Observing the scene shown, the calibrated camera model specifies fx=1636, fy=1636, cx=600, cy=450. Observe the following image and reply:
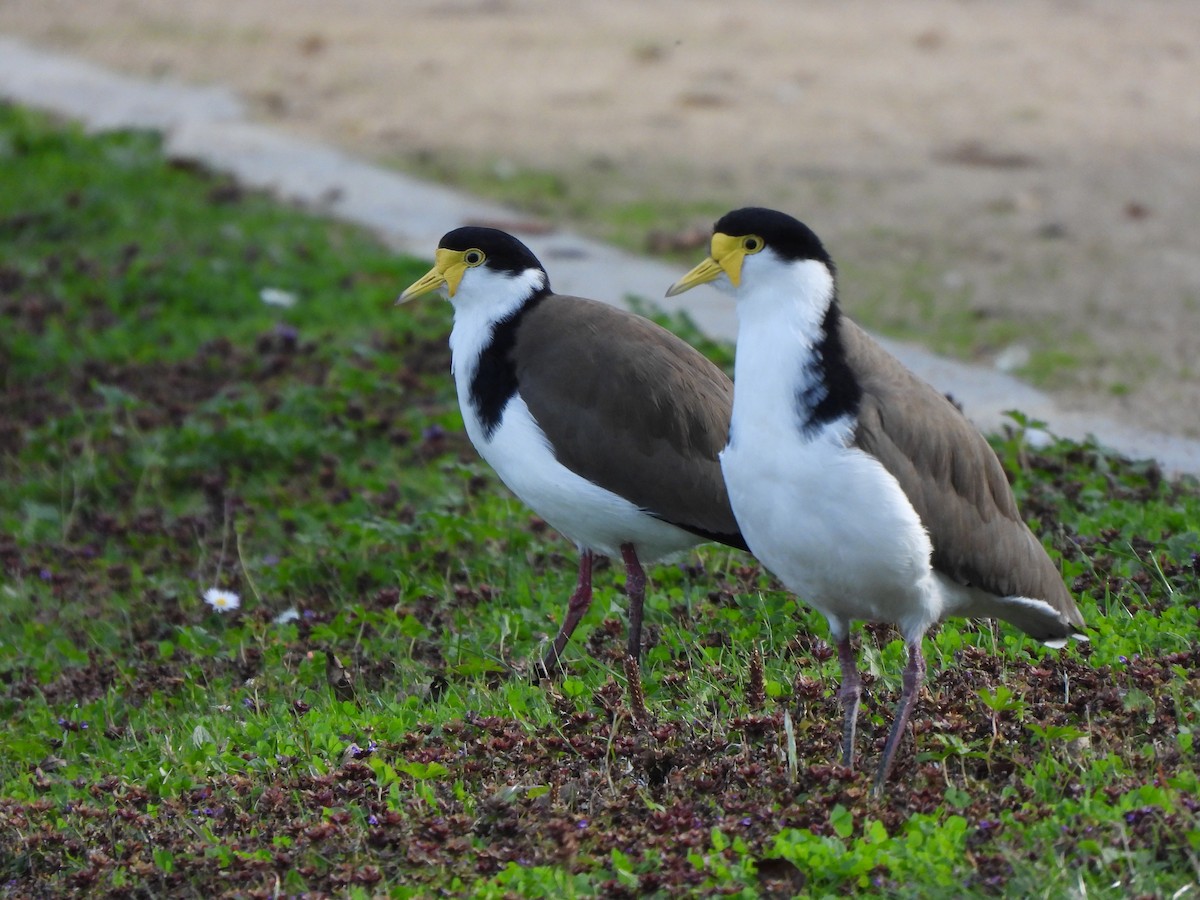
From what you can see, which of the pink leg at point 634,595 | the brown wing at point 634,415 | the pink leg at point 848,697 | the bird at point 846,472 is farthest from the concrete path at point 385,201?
the pink leg at point 848,697

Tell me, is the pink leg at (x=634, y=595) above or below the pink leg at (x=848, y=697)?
below

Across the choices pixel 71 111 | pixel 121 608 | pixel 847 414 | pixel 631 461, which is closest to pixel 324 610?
pixel 121 608

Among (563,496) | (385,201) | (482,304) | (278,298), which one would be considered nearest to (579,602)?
(563,496)

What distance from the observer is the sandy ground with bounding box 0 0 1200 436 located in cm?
838

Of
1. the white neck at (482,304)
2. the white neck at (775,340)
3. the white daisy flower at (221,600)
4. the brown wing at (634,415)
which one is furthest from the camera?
the white daisy flower at (221,600)

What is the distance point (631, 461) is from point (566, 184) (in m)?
6.32

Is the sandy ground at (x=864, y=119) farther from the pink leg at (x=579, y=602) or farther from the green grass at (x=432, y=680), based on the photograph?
the pink leg at (x=579, y=602)

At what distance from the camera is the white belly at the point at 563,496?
189 inches

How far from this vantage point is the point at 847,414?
3.75 meters

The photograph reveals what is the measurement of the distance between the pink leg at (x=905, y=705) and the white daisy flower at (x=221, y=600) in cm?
259

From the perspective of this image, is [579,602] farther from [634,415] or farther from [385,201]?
[385,201]

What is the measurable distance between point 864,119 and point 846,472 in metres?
8.97

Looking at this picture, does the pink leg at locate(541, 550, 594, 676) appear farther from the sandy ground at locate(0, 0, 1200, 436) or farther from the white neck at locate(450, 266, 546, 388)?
the sandy ground at locate(0, 0, 1200, 436)

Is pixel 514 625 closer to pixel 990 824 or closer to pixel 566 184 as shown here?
pixel 990 824
